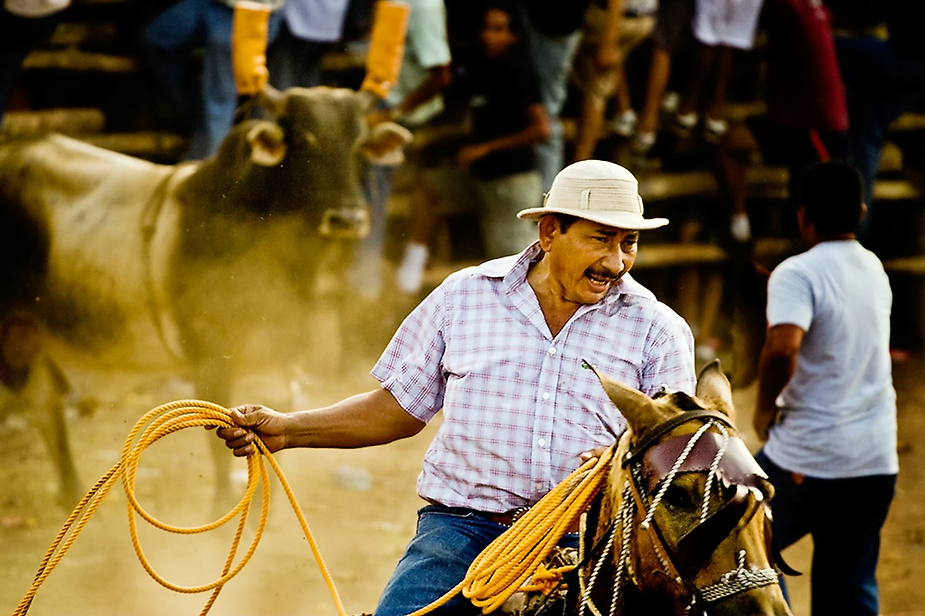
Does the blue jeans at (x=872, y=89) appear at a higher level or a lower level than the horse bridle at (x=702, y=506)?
lower

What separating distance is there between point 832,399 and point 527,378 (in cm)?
218

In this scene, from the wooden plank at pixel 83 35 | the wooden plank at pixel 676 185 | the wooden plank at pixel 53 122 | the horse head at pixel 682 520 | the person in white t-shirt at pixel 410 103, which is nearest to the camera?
the horse head at pixel 682 520

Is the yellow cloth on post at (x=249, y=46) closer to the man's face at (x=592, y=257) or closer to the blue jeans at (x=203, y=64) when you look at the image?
the blue jeans at (x=203, y=64)

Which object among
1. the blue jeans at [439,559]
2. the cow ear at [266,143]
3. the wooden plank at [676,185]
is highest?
the blue jeans at [439,559]

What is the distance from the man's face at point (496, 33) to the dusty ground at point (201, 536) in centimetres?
234

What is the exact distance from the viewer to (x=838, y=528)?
450 centimetres

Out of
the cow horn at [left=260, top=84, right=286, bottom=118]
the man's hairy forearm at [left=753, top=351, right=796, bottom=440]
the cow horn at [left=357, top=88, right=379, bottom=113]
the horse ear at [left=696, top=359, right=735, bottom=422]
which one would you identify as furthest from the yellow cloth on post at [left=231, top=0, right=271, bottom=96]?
the horse ear at [left=696, top=359, right=735, bottom=422]

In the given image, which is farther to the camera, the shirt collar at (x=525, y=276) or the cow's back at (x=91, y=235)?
the cow's back at (x=91, y=235)

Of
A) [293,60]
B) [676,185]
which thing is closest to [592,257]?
[293,60]

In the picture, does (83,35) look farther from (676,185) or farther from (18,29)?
(676,185)

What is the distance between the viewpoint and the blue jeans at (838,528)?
446 cm

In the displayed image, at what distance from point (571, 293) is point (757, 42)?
19.9ft

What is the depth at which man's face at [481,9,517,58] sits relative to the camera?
7.10 meters

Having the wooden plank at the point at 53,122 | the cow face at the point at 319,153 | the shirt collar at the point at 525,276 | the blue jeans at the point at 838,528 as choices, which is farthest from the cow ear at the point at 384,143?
the shirt collar at the point at 525,276
